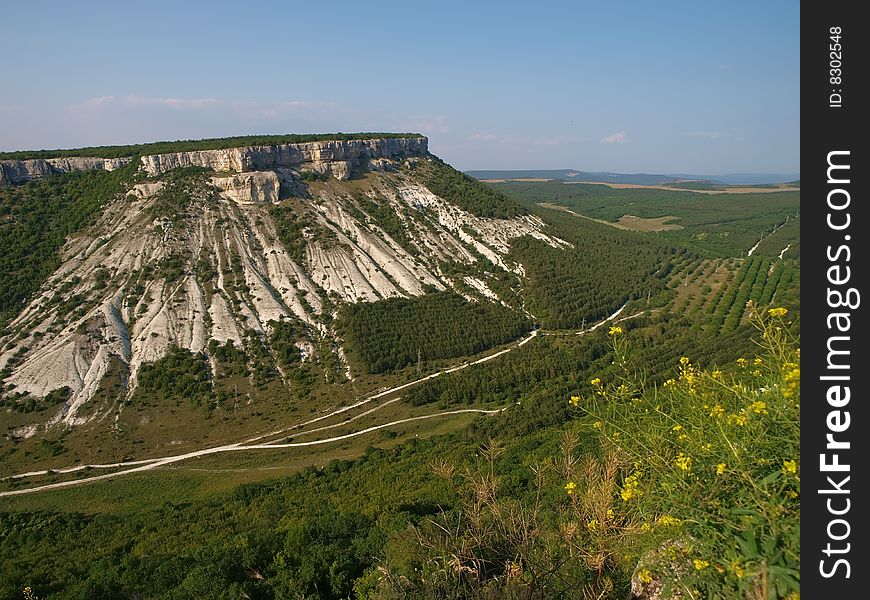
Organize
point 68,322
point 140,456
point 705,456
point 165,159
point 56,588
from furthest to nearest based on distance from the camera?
1. point 165,159
2. point 68,322
3. point 140,456
4. point 56,588
5. point 705,456

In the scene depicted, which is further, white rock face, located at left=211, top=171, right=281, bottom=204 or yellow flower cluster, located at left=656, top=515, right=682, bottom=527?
white rock face, located at left=211, top=171, right=281, bottom=204

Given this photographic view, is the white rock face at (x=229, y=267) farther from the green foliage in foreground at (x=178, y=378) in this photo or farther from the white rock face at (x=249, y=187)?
the green foliage in foreground at (x=178, y=378)

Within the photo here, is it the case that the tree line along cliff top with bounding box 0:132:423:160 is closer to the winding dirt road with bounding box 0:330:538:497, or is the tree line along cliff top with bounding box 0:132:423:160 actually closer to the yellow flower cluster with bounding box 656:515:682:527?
the winding dirt road with bounding box 0:330:538:497

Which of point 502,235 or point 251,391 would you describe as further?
point 502,235

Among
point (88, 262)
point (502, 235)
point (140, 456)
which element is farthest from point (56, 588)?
point (502, 235)

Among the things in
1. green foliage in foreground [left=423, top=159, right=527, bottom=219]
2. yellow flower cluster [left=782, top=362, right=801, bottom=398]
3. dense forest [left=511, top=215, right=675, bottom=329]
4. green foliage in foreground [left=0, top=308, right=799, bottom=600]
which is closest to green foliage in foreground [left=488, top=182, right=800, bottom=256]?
dense forest [left=511, top=215, right=675, bottom=329]

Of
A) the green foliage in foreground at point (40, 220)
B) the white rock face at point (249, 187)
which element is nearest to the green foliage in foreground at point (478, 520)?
the green foliage in foreground at point (40, 220)

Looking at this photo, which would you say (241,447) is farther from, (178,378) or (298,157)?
(298,157)

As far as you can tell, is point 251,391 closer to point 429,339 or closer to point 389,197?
point 429,339

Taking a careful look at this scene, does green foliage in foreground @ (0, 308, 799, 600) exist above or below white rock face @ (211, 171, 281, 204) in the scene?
below
